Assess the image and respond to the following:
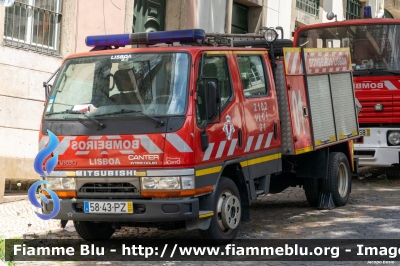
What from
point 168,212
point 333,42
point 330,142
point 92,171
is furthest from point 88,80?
point 333,42

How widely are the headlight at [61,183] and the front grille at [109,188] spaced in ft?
0.38

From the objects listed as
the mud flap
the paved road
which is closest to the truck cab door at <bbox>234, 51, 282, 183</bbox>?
the paved road

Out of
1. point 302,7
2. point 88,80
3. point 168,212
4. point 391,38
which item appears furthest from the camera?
point 302,7

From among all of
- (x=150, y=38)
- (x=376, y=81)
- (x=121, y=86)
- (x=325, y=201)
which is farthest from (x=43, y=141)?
(x=376, y=81)

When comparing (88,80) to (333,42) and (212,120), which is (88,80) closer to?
(212,120)

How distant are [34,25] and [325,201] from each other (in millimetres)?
5525

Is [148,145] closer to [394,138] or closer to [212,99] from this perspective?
[212,99]

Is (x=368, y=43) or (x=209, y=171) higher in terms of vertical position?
(x=368, y=43)

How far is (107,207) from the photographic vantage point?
25.7ft

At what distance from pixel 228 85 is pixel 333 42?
19.6ft

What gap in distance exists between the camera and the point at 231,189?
28.1 ft

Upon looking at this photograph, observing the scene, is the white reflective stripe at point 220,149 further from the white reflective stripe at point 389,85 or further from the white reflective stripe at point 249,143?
the white reflective stripe at point 389,85

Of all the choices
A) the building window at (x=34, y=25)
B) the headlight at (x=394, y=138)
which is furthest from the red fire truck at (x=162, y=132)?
the headlight at (x=394, y=138)
